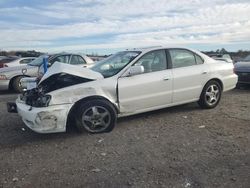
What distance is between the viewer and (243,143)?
5570 millimetres

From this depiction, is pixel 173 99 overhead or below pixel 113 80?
below

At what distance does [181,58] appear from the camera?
25.4 ft

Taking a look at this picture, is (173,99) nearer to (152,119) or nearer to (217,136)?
(152,119)

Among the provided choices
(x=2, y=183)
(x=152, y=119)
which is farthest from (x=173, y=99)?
(x=2, y=183)

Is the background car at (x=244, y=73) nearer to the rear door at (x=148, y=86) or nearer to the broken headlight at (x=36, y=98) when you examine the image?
the rear door at (x=148, y=86)

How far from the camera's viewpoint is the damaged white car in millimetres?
5969

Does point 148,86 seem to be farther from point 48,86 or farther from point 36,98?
point 36,98

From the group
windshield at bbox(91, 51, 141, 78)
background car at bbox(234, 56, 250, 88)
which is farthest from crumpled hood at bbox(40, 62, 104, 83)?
background car at bbox(234, 56, 250, 88)

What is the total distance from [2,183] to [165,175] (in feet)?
6.37

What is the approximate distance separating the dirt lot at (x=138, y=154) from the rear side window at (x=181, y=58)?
3.66ft

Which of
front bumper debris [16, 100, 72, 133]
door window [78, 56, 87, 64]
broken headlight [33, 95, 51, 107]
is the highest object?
door window [78, 56, 87, 64]

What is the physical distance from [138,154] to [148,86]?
6.67ft

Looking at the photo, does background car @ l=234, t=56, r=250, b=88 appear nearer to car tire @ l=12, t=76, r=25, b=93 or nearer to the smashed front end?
the smashed front end

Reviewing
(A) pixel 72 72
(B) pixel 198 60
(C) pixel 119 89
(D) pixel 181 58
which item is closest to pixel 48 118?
(A) pixel 72 72
